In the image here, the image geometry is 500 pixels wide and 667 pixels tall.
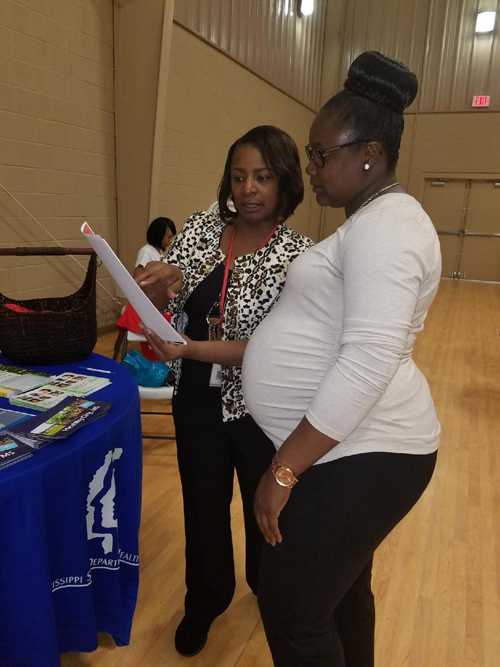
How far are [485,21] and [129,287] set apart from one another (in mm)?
11567

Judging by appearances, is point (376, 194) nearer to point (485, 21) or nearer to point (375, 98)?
point (375, 98)

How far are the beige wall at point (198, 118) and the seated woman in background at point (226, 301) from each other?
159 inches

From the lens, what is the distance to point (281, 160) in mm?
1317

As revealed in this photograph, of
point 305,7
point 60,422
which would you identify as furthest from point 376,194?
point 305,7

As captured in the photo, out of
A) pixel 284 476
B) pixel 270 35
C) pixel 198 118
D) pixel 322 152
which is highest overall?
pixel 270 35

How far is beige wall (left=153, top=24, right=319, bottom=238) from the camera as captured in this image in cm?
589

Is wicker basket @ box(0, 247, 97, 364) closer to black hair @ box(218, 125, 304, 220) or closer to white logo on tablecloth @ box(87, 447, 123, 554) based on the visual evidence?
white logo on tablecloth @ box(87, 447, 123, 554)

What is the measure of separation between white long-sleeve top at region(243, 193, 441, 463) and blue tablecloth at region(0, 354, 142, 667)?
416mm

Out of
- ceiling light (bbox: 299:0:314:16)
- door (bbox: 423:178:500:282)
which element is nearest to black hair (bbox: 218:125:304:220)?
ceiling light (bbox: 299:0:314:16)

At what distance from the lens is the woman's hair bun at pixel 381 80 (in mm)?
869

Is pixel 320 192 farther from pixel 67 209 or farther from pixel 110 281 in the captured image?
pixel 110 281

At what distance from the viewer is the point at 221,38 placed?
671cm

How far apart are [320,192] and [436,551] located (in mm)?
1828

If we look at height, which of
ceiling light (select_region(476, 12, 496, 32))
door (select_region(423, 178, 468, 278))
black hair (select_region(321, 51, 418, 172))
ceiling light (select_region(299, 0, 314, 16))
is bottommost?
black hair (select_region(321, 51, 418, 172))
